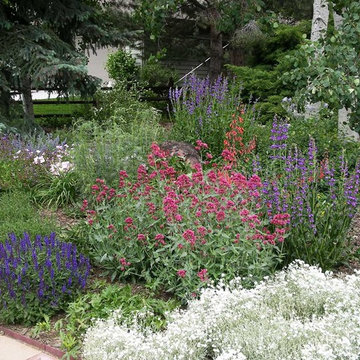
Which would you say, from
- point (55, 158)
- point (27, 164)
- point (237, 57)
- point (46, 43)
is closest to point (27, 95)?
point (46, 43)

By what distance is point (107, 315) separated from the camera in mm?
3863

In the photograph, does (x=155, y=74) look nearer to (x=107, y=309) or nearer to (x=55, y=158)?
(x=55, y=158)

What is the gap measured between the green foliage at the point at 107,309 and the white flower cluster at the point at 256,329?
4.3 inches

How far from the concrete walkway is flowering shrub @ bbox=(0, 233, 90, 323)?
203 mm

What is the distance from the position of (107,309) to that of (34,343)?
55cm

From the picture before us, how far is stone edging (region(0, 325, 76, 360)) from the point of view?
3543mm

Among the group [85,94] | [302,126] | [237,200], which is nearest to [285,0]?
[85,94]

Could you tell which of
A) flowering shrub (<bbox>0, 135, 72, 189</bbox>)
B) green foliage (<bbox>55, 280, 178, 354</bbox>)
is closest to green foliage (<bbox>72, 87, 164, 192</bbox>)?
flowering shrub (<bbox>0, 135, 72, 189</bbox>)

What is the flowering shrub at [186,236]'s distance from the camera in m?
4.04

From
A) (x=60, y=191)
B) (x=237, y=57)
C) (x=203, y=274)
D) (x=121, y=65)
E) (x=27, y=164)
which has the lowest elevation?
(x=121, y=65)

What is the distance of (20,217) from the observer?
18.2 feet

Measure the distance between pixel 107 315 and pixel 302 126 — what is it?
4834mm

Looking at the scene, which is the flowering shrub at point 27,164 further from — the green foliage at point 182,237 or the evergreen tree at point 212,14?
the evergreen tree at point 212,14

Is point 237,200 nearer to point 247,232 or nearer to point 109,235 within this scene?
point 247,232
